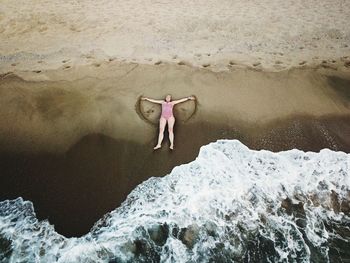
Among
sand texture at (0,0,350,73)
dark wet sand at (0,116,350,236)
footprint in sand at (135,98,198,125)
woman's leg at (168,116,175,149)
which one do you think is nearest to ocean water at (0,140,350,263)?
dark wet sand at (0,116,350,236)

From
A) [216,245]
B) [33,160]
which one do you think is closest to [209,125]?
[216,245]

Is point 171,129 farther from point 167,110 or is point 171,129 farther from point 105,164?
point 105,164

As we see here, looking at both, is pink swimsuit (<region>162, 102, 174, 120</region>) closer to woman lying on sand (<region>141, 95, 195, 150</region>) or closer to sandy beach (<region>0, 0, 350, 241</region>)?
woman lying on sand (<region>141, 95, 195, 150</region>)

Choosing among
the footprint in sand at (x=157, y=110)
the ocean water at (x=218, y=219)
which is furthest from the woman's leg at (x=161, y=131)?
the ocean water at (x=218, y=219)

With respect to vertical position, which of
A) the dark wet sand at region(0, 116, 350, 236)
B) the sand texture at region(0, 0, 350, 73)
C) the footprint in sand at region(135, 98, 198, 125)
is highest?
the sand texture at region(0, 0, 350, 73)

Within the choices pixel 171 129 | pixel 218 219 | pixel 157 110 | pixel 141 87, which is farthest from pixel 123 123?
pixel 218 219

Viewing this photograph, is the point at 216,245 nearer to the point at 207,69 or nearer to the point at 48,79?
the point at 207,69
